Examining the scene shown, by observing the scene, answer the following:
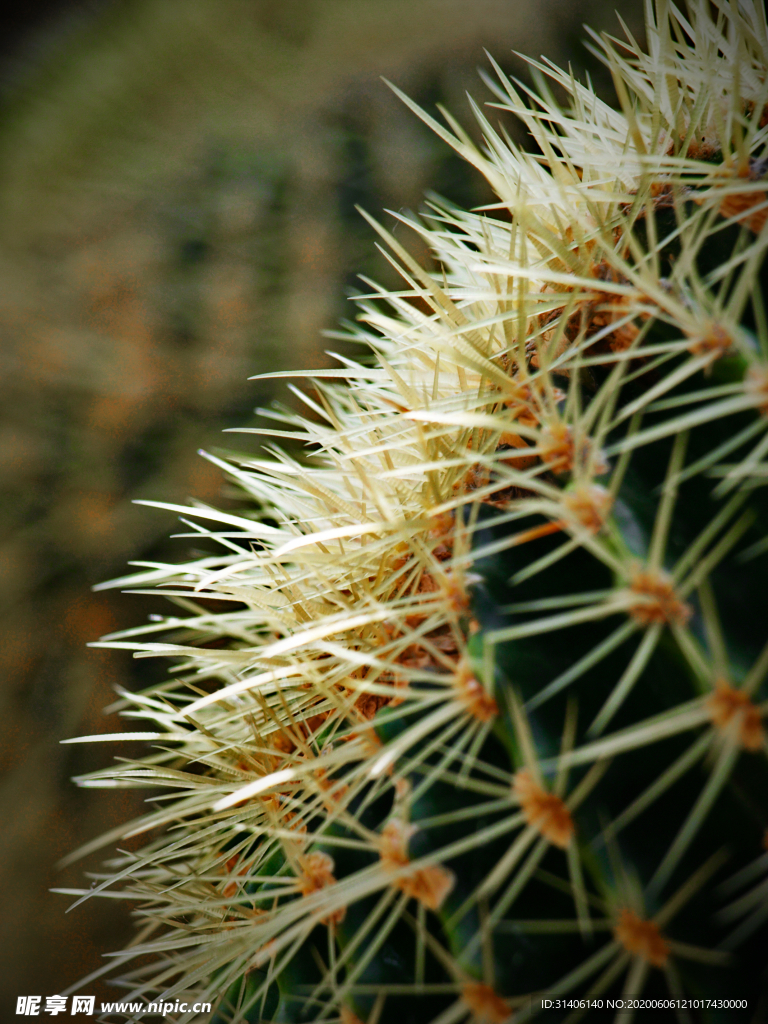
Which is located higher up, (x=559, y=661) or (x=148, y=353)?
(x=148, y=353)

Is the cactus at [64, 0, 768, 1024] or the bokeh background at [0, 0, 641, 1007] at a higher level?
the bokeh background at [0, 0, 641, 1007]

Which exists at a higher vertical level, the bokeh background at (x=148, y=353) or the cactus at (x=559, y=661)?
the bokeh background at (x=148, y=353)

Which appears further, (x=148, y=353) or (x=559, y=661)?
(x=148, y=353)

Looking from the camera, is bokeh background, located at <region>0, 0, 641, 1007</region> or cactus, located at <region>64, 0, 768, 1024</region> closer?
cactus, located at <region>64, 0, 768, 1024</region>

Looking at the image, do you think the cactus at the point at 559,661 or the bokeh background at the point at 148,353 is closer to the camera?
the cactus at the point at 559,661

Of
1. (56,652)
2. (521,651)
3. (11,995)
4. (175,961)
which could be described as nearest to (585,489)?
(521,651)

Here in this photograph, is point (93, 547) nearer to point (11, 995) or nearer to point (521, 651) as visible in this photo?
point (11, 995)
